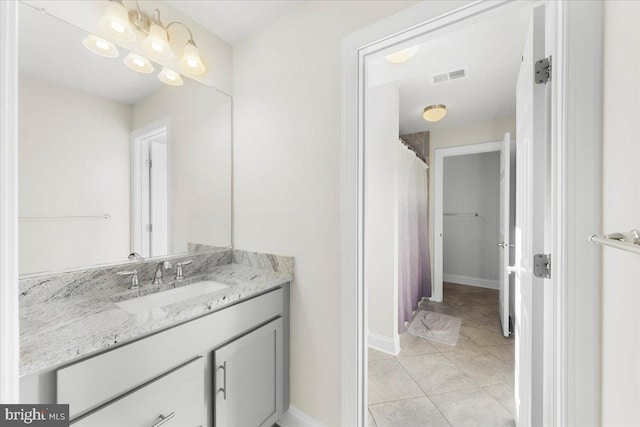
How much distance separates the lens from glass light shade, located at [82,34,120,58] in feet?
4.08

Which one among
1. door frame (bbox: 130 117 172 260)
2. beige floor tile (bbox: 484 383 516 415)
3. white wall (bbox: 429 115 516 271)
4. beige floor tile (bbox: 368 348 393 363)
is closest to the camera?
door frame (bbox: 130 117 172 260)

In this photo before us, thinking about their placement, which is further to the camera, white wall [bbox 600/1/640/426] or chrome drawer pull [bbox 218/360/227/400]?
chrome drawer pull [bbox 218/360/227/400]

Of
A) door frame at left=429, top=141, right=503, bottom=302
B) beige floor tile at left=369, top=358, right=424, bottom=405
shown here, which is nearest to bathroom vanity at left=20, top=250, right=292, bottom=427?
beige floor tile at left=369, top=358, right=424, bottom=405

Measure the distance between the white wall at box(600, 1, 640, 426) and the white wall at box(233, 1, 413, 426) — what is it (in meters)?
0.80

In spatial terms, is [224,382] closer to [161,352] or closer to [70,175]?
[161,352]

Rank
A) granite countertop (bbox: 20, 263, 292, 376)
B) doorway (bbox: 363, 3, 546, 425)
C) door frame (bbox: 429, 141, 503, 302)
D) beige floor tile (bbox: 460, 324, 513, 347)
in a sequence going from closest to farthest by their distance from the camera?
granite countertop (bbox: 20, 263, 292, 376), doorway (bbox: 363, 3, 546, 425), beige floor tile (bbox: 460, 324, 513, 347), door frame (bbox: 429, 141, 503, 302)

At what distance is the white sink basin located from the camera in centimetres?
122

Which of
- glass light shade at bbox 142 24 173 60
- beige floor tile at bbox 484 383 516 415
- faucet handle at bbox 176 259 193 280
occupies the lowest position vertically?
beige floor tile at bbox 484 383 516 415

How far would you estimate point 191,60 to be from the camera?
5.17 feet

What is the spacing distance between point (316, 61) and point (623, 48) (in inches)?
45.6

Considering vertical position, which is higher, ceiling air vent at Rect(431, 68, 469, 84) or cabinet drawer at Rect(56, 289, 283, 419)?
ceiling air vent at Rect(431, 68, 469, 84)

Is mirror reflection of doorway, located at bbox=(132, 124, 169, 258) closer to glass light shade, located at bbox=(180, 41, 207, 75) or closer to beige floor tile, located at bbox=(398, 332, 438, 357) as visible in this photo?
glass light shade, located at bbox=(180, 41, 207, 75)

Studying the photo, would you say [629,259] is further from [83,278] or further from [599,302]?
[83,278]

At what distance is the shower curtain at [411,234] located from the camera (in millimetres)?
2732
